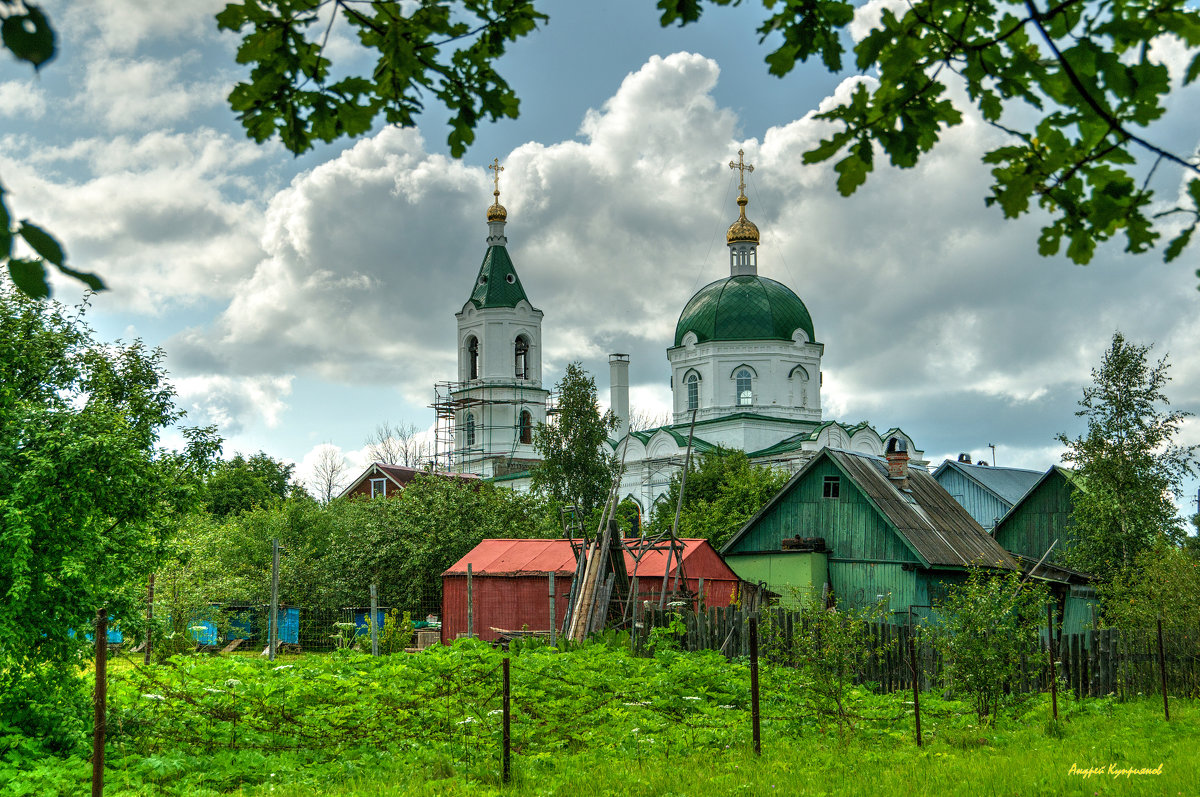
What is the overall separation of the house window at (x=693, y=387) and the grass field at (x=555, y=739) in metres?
36.7

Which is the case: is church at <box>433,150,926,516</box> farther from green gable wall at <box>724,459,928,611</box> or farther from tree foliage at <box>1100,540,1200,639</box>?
tree foliage at <box>1100,540,1200,639</box>

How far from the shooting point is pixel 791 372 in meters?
49.4

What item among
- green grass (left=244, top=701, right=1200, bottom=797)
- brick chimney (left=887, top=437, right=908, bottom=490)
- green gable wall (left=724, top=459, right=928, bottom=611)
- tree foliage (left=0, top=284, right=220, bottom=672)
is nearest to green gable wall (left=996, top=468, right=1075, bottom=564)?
brick chimney (left=887, top=437, right=908, bottom=490)

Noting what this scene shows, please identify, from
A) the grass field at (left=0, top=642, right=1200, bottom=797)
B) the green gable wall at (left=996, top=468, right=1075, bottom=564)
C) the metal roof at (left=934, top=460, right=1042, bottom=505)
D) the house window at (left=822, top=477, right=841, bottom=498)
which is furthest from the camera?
the metal roof at (left=934, top=460, right=1042, bottom=505)

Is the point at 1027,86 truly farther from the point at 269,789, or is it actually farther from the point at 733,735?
the point at 733,735

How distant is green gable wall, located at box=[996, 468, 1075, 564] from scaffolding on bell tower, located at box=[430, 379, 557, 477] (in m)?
26.9

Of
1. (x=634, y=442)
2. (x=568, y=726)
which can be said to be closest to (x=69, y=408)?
(x=568, y=726)

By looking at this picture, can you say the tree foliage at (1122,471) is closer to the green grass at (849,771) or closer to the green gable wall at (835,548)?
the green gable wall at (835,548)

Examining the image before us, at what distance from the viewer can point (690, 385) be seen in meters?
50.7

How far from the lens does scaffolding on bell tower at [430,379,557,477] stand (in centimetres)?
5597

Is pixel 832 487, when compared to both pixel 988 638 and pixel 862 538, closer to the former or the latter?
pixel 862 538

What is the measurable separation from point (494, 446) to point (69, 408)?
4538 centimetres

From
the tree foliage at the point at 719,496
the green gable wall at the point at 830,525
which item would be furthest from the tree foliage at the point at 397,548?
the green gable wall at the point at 830,525

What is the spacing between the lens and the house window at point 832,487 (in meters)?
26.8
